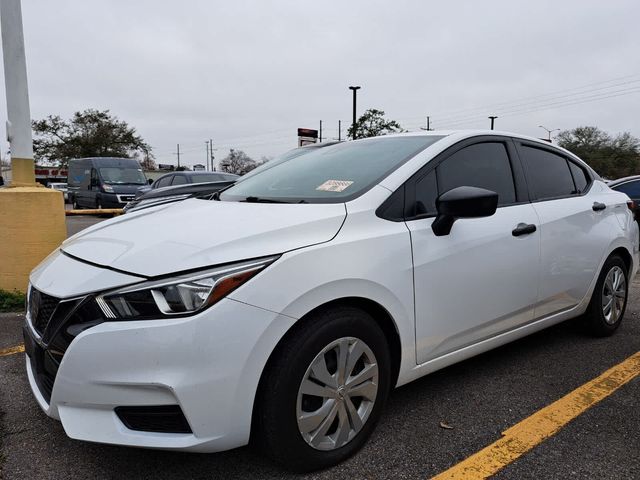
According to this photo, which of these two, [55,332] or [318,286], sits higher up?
[318,286]

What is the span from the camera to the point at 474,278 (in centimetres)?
252

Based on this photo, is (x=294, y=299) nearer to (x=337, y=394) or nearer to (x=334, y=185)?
(x=337, y=394)

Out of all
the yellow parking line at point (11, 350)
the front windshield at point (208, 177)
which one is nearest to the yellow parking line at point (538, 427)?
the yellow parking line at point (11, 350)

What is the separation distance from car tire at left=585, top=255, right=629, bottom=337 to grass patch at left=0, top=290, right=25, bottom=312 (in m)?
4.74

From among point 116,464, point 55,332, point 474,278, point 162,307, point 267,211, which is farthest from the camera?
point 474,278

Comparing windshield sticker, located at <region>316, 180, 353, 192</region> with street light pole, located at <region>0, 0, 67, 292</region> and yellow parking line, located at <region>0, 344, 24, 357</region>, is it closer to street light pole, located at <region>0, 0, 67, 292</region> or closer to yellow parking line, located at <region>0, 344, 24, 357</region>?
yellow parking line, located at <region>0, 344, 24, 357</region>

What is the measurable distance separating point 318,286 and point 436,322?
764 mm

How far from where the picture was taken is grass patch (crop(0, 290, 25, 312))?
440cm

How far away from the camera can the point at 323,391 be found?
198 centimetres

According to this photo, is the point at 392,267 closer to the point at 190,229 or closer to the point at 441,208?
the point at 441,208

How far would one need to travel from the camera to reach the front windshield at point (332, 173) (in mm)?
2445

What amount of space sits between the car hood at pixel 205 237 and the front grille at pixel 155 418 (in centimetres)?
48

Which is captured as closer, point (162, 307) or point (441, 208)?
point (162, 307)

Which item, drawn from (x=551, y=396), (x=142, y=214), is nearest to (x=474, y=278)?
(x=551, y=396)
